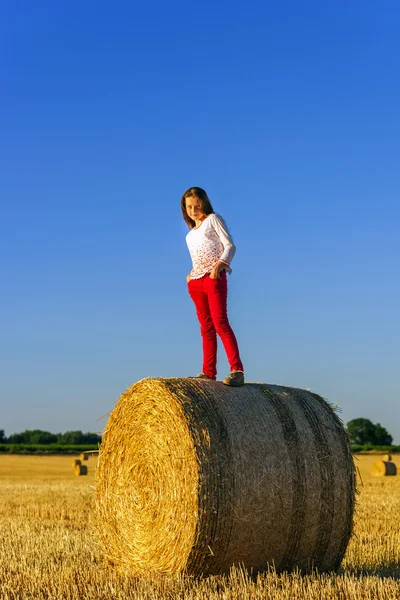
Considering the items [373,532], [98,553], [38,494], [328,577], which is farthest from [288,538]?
[38,494]

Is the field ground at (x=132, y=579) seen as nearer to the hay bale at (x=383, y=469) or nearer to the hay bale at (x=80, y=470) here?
the hay bale at (x=383, y=469)

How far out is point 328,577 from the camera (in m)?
6.46

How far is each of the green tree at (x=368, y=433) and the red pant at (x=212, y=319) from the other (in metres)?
80.3

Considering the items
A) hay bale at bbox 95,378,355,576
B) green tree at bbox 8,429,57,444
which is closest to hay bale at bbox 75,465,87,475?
hay bale at bbox 95,378,355,576

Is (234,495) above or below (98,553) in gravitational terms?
above

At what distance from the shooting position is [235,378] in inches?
282

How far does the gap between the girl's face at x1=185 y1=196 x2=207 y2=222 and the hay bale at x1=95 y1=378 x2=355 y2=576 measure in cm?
158

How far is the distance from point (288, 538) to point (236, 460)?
0.90 meters

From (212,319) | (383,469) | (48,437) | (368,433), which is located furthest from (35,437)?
(212,319)

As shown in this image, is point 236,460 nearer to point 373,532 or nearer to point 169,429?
point 169,429

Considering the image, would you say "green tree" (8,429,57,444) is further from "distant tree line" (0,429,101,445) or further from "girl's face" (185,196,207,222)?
"girl's face" (185,196,207,222)

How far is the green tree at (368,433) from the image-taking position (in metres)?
85.6

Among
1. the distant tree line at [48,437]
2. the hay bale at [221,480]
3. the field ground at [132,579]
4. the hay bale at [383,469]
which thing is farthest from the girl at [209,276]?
the distant tree line at [48,437]

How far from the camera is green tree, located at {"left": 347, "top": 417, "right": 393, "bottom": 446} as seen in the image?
281 ft
